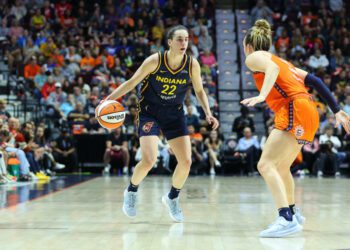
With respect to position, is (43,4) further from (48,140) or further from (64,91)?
(48,140)

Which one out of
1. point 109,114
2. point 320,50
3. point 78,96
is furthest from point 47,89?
point 109,114

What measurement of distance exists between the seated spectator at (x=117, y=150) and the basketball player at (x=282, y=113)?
10.2 m

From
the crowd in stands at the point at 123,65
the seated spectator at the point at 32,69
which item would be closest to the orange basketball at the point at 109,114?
the crowd in stands at the point at 123,65

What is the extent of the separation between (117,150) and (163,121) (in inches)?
372

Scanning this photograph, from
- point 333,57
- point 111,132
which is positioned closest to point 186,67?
point 111,132

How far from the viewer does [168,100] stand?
20.9 feet

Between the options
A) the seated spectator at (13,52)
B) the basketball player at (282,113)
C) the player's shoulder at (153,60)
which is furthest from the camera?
the seated spectator at (13,52)

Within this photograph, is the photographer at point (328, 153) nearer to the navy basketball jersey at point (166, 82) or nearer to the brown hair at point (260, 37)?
the navy basketball jersey at point (166, 82)

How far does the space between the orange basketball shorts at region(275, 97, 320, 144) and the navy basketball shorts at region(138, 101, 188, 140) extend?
1.20m

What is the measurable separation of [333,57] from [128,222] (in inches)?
567

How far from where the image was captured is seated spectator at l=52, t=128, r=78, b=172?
51.8ft

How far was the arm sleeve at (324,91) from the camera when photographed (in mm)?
5496

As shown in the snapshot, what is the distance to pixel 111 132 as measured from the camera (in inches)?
626

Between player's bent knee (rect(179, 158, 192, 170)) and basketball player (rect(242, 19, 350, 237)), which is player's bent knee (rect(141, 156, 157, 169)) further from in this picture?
basketball player (rect(242, 19, 350, 237))
